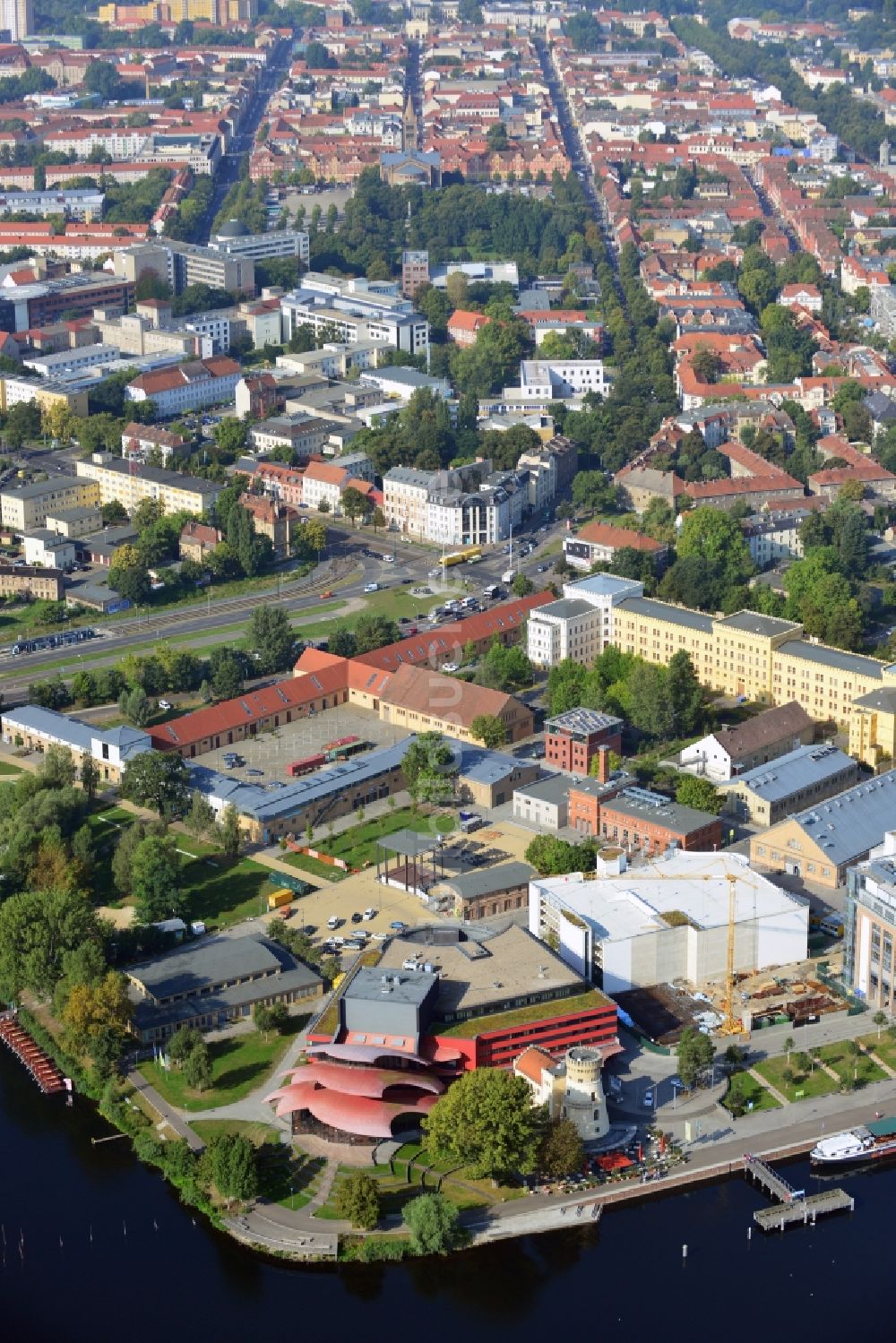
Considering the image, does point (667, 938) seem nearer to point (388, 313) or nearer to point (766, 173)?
point (388, 313)

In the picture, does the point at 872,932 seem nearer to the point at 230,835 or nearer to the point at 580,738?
the point at 580,738

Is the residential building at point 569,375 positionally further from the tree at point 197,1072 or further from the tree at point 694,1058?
the tree at point 197,1072

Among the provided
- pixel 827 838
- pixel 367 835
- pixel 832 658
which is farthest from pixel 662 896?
pixel 832 658

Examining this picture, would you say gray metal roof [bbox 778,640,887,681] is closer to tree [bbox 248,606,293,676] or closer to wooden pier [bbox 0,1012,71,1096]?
tree [bbox 248,606,293,676]

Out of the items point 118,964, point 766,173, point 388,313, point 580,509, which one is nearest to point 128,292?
point 388,313

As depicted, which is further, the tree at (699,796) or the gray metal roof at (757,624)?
the gray metal roof at (757,624)

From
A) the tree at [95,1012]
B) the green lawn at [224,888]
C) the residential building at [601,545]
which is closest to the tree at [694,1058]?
the tree at [95,1012]
